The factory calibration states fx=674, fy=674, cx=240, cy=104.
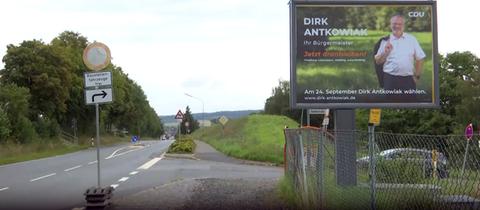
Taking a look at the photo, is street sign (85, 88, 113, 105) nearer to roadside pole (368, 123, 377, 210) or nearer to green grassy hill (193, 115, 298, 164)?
roadside pole (368, 123, 377, 210)

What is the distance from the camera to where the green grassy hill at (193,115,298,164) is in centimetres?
3484

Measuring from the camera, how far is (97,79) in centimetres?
1370

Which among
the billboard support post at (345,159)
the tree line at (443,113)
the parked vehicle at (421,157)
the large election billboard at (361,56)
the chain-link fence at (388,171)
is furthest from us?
the tree line at (443,113)

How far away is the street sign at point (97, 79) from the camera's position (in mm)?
13617

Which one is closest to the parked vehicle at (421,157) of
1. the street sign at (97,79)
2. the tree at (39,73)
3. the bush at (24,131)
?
the street sign at (97,79)

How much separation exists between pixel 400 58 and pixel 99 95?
20.1ft

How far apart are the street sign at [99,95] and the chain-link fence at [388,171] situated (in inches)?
150

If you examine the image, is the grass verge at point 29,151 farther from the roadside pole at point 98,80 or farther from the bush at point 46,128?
the roadside pole at point 98,80

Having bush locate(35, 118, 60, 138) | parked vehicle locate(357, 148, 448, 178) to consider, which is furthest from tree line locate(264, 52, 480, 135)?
parked vehicle locate(357, 148, 448, 178)

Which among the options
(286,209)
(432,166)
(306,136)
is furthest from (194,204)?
(432,166)

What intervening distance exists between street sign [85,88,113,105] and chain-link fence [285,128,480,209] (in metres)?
3.82

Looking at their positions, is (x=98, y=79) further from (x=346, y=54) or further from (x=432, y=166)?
(x=432, y=166)

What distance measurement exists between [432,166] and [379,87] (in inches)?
254

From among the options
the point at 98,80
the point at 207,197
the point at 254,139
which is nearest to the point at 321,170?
the point at 207,197
